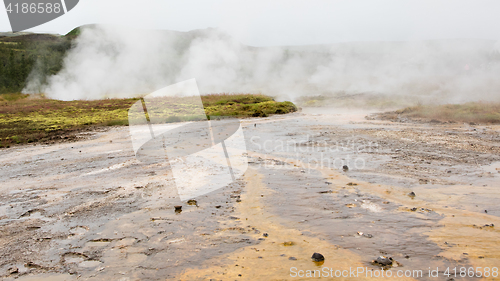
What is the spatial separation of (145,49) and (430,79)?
1499 inches

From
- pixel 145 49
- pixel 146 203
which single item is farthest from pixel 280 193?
pixel 145 49

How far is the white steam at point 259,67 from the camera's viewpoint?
98.0 ft

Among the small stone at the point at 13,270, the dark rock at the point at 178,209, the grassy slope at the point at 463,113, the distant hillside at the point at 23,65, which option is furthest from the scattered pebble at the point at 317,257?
the distant hillside at the point at 23,65

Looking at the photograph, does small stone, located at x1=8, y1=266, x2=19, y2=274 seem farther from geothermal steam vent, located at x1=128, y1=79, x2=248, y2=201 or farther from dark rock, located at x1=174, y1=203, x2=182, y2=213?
geothermal steam vent, located at x1=128, y1=79, x2=248, y2=201

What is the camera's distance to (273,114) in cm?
2358

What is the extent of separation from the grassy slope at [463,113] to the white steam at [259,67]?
25.8 ft

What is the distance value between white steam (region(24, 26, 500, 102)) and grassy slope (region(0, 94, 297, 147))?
10647 millimetres

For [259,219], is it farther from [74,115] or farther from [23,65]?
[23,65]

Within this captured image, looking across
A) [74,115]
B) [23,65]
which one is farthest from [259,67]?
[23,65]

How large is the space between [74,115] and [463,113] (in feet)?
77.4

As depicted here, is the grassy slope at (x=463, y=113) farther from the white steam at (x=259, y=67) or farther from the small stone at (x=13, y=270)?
the small stone at (x=13, y=270)

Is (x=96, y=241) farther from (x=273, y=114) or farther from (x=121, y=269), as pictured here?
(x=273, y=114)

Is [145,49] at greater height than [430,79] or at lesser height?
greater

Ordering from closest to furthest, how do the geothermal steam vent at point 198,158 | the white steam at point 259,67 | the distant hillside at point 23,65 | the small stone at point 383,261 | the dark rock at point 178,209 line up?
the small stone at point 383,261 < the dark rock at point 178,209 < the geothermal steam vent at point 198,158 < the white steam at point 259,67 < the distant hillside at point 23,65
